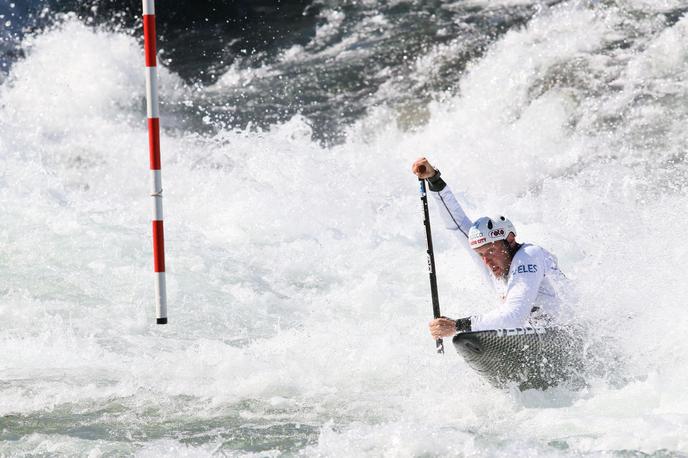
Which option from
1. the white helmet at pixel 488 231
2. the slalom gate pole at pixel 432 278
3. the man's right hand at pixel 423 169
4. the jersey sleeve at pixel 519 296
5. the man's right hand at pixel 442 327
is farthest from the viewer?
the man's right hand at pixel 423 169

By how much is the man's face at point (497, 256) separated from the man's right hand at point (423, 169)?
60 cm

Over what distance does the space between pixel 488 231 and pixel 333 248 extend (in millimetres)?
3360

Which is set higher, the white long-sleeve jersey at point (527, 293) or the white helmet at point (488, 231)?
the white helmet at point (488, 231)

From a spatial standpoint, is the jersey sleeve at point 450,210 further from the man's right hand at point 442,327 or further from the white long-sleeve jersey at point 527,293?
the man's right hand at point 442,327

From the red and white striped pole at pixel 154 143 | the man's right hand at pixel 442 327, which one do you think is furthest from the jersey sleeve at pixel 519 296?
the red and white striped pole at pixel 154 143

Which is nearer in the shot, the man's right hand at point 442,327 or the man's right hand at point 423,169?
the man's right hand at point 442,327

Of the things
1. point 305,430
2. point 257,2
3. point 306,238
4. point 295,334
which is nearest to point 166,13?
point 257,2

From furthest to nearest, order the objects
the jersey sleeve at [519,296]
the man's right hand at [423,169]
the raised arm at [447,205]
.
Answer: the raised arm at [447,205], the man's right hand at [423,169], the jersey sleeve at [519,296]

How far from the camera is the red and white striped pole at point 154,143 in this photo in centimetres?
569

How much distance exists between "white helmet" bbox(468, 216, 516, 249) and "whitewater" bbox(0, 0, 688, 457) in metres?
0.61

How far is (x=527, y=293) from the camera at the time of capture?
5.29 m

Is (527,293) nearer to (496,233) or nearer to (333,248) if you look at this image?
(496,233)

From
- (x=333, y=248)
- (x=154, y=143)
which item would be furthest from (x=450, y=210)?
(x=333, y=248)

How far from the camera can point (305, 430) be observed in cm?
489
